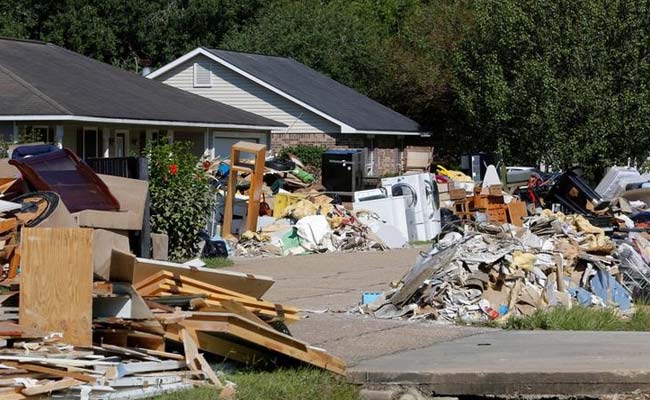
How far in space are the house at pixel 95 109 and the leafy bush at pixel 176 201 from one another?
271 inches

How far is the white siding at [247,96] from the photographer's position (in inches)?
1553

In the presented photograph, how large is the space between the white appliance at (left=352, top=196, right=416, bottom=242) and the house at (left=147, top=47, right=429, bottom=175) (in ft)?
43.4

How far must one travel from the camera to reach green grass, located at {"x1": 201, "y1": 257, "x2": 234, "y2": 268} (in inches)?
723

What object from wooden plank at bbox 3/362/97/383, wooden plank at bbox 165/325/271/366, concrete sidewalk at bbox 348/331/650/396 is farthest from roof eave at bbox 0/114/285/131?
wooden plank at bbox 3/362/97/383

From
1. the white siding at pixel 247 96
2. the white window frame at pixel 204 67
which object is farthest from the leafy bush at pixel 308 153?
the white window frame at pixel 204 67

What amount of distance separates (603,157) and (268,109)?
37.5 feet

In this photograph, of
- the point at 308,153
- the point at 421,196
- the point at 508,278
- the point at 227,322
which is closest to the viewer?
the point at 227,322

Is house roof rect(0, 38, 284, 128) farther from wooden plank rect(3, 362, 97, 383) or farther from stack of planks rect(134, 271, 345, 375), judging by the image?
wooden plank rect(3, 362, 97, 383)

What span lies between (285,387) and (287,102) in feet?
103

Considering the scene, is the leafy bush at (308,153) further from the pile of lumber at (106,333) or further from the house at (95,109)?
the pile of lumber at (106,333)

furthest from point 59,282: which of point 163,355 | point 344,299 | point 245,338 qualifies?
point 344,299

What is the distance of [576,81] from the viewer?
125ft

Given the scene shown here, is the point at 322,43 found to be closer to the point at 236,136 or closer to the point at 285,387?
the point at 236,136

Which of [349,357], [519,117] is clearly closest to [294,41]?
[519,117]
